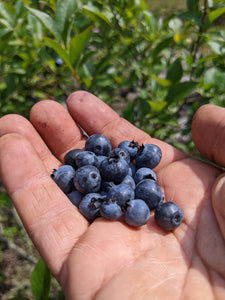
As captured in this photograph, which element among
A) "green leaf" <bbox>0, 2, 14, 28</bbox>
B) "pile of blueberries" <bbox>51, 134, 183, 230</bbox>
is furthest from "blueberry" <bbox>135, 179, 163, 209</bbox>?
"green leaf" <bbox>0, 2, 14, 28</bbox>

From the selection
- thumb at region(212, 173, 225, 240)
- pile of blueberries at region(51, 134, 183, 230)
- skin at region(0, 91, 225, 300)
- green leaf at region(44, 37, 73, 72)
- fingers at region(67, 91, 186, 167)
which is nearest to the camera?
skin at region(0, 91, 225, 300)

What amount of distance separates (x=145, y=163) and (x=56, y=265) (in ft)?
2.89

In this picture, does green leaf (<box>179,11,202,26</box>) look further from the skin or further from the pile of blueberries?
the pile of blueberries

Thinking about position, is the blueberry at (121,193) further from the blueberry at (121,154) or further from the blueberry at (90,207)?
the blueberry at (121,154)

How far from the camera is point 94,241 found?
1422 mm

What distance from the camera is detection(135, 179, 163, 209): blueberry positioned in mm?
1719

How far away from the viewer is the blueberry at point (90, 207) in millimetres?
1644

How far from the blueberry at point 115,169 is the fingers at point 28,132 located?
1.46 ft

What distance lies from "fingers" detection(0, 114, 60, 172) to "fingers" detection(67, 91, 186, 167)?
14.4 inches

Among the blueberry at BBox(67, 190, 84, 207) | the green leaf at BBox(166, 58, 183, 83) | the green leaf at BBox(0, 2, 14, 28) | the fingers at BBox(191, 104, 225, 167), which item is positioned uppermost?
the green leaf at BBox(0, 2, 14, 28)

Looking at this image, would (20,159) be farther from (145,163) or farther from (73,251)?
(145,163)

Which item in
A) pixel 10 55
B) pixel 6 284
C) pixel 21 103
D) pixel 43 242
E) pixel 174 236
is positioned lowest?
pixel 6 284

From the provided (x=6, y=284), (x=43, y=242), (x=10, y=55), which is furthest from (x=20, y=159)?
(x=6, y=284)

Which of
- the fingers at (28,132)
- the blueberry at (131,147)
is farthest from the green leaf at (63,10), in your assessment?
the blueberry at (131,147)
